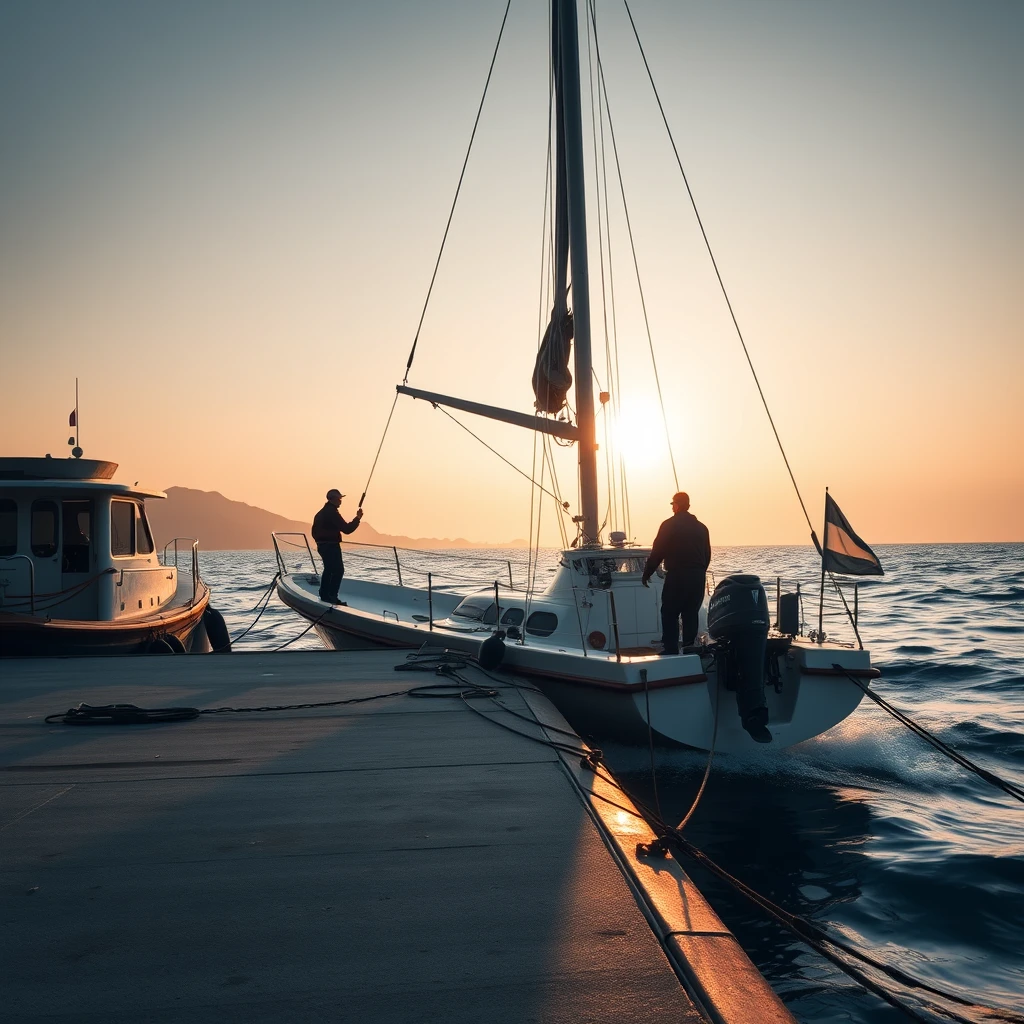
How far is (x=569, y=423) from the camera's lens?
12.0m

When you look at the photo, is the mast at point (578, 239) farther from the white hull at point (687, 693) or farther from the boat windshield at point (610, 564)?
the white hull at point (687, 693)

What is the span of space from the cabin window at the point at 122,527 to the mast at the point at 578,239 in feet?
23.2

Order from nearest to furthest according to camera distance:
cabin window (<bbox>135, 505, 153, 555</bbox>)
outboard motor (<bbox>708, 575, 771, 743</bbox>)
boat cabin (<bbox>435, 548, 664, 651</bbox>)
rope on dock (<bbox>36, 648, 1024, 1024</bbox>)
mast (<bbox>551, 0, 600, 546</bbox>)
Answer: rope on dock (<bbox>36, 648, 1024, 1024</bbox>), outboard motor (<bbox>708, 575, 771, 743</bbox>), boat cabin (<bbox>435, 548, 664, 651</bbox>), mast (<bbox>551, 0, 600, 546</bbox>), cabin window (<bbox>135, 505, 153, 555</bbox>)

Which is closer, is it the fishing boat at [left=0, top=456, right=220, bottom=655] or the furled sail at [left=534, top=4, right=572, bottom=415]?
the fishing boat at [left=0, top=456, right=220, bottom=655]

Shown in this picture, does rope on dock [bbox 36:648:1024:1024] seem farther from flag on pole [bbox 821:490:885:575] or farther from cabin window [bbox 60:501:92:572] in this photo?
cabin window [bbox 60:501:92:572]

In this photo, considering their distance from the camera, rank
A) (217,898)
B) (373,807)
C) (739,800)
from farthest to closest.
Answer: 1. (739,800)
2. (373,807)
3. (217,898)

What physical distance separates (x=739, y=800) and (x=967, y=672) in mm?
8634

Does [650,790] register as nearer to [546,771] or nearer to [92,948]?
[546,771]

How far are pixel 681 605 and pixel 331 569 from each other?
6.40 metres

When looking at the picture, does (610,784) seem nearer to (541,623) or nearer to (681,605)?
(681,605)

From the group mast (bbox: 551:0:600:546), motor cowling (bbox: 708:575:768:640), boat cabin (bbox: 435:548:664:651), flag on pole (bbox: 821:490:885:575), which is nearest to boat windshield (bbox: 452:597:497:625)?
boat cabin (bbox: 435:548:664:651)

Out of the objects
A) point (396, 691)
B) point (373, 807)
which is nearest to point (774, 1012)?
point (373, 807)

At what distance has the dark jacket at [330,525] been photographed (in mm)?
12867

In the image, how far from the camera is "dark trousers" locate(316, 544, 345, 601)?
1311cm
